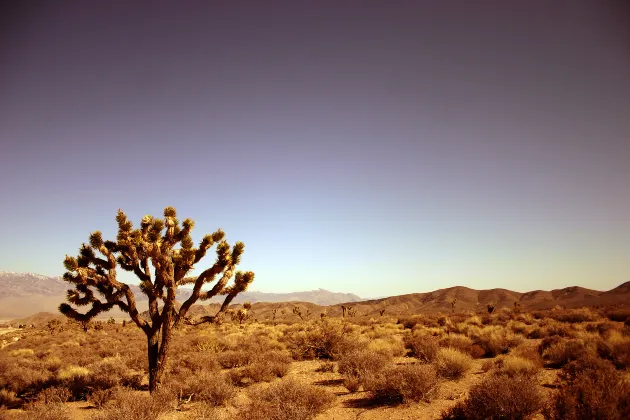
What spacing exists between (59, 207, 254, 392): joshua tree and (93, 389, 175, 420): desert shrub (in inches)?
62.1

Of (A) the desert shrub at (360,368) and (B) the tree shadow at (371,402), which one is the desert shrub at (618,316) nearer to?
(A) the desert shrub at (360,368)

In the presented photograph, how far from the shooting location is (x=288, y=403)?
21.2ft

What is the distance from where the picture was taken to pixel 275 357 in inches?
487

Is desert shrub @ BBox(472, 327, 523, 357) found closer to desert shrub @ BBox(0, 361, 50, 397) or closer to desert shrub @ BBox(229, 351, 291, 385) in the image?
desert shrub @ BBox(229, 351, 291, 385)

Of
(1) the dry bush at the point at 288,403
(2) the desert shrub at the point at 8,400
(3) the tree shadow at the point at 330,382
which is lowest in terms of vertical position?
(2) the desert shrub at the point at 8,400

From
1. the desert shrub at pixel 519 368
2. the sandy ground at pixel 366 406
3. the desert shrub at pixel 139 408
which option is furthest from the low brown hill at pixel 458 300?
the desert shrub at pixel 139 408

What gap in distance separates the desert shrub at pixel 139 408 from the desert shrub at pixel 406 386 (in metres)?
5.06

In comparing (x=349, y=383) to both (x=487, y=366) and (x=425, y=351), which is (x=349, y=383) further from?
(x=487, y=366)

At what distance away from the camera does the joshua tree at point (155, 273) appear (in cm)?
924

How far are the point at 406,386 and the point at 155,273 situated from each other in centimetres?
768

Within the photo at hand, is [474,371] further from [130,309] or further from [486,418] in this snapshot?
[130,309]

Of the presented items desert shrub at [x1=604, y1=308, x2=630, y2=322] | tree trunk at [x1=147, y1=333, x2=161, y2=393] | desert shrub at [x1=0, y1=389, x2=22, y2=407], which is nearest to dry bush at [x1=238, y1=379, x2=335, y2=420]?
tree trunk at [x1=147, y1=333, x2=161, y2=393]

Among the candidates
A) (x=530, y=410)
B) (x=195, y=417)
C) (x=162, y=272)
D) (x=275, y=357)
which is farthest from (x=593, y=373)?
(x=162, y=272)

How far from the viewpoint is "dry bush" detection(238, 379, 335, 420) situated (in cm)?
608
